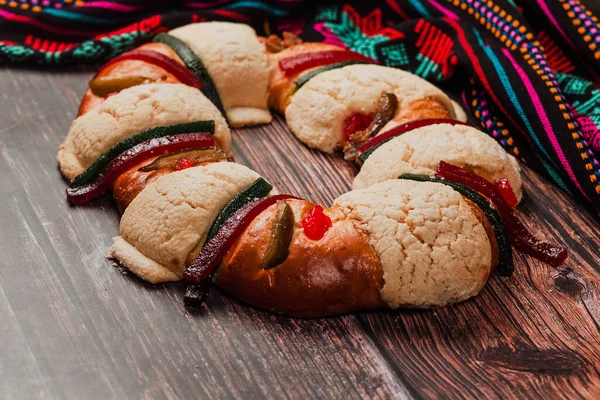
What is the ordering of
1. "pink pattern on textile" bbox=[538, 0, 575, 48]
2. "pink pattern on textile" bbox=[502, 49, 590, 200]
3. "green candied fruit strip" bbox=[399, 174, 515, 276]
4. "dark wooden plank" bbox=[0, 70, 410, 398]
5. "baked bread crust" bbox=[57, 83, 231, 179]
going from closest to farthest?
"dark wooden plank" bbox=[0, 70, 410, 398], "green candied fruit strip" bbox=[399, 174, 515, 276], "baked bread crust" bbox=[57, 83, 231, 179], "pink pattern on textile" bbox=[502, 49, 590, 200], "pink pattern on textile" bbox=[538, 0, 575, 48]

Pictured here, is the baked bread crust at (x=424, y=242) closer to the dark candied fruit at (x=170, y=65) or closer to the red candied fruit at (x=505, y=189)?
the red candied fruit at (x=505, y=189)

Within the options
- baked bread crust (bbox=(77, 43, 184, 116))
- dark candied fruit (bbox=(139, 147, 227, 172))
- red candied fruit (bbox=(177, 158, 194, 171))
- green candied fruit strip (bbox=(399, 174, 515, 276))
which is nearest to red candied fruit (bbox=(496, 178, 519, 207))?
green candied fruit strip (bbox=(399, 174, 515, 276))

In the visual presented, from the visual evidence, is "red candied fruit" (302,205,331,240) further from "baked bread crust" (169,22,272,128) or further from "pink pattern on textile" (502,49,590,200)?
"pink pattern on textile" (502,49,590,200)

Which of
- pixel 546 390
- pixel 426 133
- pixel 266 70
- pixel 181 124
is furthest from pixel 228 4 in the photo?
pixel 546 390

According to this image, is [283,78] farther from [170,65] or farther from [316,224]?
[316,224]

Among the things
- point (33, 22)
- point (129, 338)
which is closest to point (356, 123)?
point (129, 338)

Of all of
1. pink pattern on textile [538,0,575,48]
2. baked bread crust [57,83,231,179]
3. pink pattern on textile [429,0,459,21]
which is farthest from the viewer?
pink pattern on textile [429,0,459,21]

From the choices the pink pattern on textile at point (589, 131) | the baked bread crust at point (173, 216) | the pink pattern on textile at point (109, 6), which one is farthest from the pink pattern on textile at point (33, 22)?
the pink pattern on textile at point (589, 131)
